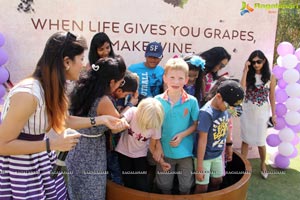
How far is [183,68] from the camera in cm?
255

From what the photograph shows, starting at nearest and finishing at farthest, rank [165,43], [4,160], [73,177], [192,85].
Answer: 1. [4,160]
2. [73,177]
3. [192,85]
4. [165,43]

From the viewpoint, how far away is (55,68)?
5.71 ft

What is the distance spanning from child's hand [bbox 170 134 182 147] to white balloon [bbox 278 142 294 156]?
7.42ft

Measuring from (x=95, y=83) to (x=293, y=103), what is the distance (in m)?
2.82

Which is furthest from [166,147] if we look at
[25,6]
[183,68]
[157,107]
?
[25,6]

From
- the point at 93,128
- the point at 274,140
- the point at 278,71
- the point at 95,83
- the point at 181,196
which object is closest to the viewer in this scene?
the point at 95,83

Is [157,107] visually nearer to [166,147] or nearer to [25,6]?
[166,147]

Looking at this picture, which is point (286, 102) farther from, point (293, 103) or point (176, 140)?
point (176, 140)

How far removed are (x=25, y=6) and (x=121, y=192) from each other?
93.5 inches

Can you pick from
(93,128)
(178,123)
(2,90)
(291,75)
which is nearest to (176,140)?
(178,123)

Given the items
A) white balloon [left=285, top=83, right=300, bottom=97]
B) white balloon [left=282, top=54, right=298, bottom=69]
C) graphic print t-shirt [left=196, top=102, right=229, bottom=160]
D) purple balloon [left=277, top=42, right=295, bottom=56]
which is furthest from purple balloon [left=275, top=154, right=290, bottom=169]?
graphic print t-shirt [left=196, top=102, right=229, bottom=160]

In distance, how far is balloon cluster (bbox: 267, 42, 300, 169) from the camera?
13.1ft

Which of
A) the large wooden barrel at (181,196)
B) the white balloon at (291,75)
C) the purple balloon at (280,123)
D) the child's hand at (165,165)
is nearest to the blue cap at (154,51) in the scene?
the child's hand at (165,165)

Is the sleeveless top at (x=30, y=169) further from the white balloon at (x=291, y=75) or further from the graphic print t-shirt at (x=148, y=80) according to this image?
the white balloon at (x=291, y=75)
